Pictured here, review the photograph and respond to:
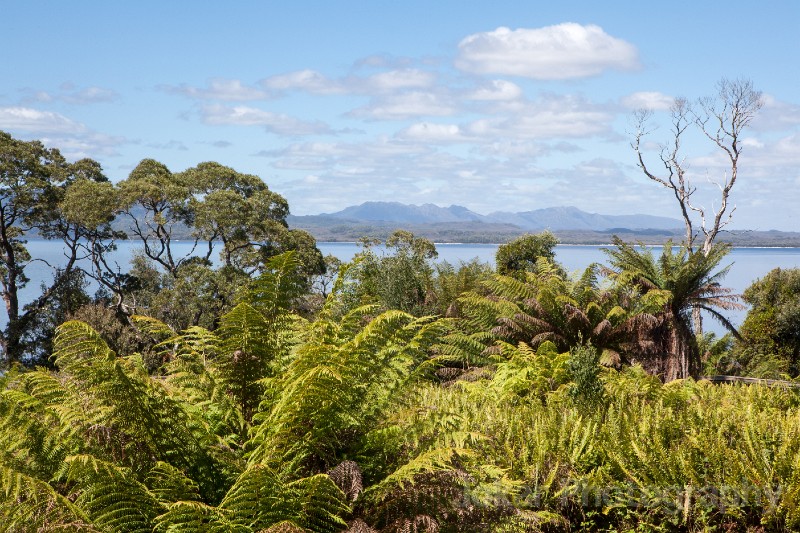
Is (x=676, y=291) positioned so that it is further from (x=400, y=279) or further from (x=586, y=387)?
(x=586, y=387)

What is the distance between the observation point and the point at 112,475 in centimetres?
279

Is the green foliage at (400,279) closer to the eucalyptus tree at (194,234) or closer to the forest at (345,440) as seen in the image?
the forest at (345,440)

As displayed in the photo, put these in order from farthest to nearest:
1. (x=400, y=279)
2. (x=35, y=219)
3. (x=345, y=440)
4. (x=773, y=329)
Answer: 1. (x=35, y=219)
2. (x=773, y=329)
3. (x=400, y=279)
4. (x=345, y=440)

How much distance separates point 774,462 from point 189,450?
3.25 m

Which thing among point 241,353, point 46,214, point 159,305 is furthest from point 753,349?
point 46,214

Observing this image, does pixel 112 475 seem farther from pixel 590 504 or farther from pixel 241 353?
pixel 590 504

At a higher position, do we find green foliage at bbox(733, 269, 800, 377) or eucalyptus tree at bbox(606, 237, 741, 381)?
eucalyptus tree at bbox(606, 237, 741, 381)

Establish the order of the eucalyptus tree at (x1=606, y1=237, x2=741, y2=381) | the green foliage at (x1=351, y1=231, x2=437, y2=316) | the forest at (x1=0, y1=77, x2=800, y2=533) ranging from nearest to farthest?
the forest at (x1=0, y1=77, x2=800, y2=533) → the eucalyptus tree at (x1=606, y1=237, x2=741, y2=381) → the green foliage at (x1=351, y1=231, x2=437, y2=316)

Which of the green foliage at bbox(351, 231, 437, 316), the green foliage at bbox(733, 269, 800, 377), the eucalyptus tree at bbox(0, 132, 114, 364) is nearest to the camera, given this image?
the green foliage at bbox(351, 231, 437, 316)

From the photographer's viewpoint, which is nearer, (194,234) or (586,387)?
(586,387)

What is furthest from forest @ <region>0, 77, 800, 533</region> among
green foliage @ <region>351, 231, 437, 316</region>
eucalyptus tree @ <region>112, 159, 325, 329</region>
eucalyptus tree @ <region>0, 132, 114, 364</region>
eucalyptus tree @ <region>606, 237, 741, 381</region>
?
eucalyptus tree @ <region>0, 132, 114, 364</region>

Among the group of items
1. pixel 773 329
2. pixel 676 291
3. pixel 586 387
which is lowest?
pixel 773 329

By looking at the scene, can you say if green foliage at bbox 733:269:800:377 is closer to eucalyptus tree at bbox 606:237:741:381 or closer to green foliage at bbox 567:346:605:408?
eucalyptus tree at bbox 606:237:741:381

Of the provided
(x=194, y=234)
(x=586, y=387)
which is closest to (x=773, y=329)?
(x=586, y=387)
